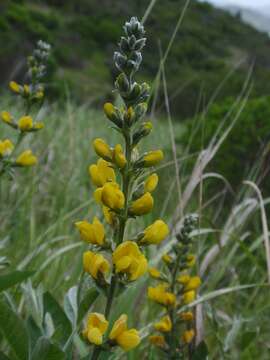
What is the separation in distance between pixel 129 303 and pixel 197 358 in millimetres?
229

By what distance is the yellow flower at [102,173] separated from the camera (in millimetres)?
1036

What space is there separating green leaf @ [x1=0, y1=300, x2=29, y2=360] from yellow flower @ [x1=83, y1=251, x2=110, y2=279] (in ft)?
0.43

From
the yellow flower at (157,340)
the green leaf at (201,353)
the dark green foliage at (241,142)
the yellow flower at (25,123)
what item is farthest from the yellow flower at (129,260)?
the dark green foliage at (241,142)

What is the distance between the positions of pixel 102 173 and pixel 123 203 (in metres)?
0.10

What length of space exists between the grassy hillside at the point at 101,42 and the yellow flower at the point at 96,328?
11.4 metres

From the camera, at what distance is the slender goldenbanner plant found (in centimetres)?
94

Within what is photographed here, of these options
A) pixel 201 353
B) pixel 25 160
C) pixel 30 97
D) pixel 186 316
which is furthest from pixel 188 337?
pixel 30 97

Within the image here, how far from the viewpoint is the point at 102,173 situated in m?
1.05

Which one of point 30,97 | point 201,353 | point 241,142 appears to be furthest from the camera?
point 241,142

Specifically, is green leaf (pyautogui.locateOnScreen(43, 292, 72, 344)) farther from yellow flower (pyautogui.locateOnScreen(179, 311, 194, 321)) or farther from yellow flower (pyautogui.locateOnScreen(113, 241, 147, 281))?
yellow flower (pyautogui.locateOnScreen(179, 311, 194, 321))

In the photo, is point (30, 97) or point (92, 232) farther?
point (30, 97)

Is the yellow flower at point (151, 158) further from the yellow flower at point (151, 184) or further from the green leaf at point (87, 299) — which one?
the green leaf at point (87, 299)

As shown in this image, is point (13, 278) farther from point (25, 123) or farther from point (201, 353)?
point (25, 123)

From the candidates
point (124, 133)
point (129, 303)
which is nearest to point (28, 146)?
point (129, 303)
